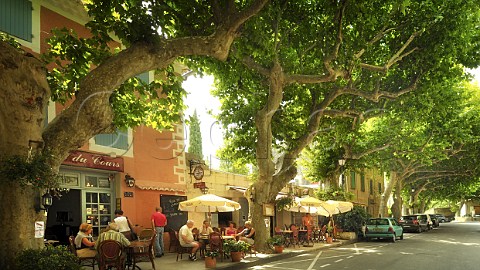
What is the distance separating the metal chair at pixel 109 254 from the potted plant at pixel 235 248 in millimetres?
4627

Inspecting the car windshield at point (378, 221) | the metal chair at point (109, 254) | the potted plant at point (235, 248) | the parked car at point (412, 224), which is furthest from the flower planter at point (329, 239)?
the metal chair at point (109, 254)

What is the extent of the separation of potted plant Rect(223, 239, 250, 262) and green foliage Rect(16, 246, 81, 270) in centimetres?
686

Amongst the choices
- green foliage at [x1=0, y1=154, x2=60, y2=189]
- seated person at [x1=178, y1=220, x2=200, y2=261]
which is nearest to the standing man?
seated person at [x1=178, y1=220, x2=200, y2=261]

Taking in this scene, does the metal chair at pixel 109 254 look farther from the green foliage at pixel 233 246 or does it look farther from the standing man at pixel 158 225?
the green foliage at pixel 233 246

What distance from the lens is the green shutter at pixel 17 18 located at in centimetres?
1172

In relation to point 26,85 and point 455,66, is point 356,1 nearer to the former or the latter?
point 26,85

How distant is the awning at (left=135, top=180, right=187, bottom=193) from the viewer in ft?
51.5

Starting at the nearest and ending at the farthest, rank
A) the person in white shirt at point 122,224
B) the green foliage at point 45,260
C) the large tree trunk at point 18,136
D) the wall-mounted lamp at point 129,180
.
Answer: the green foliage at point 45,260
the large tree trunk at point 18,136
the person in white shirt at point 122,224
the wall-mounted lamp at point 129,180

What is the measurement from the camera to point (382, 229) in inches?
977

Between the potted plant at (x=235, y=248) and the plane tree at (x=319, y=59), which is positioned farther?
the potted plant at (x=235, y=248)

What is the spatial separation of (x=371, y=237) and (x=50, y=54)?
2102 cm

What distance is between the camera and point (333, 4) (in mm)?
12031

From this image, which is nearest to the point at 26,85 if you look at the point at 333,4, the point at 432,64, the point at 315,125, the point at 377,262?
the point at 333,4

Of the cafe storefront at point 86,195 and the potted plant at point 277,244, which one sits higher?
the cafe storefront at point 86,195
